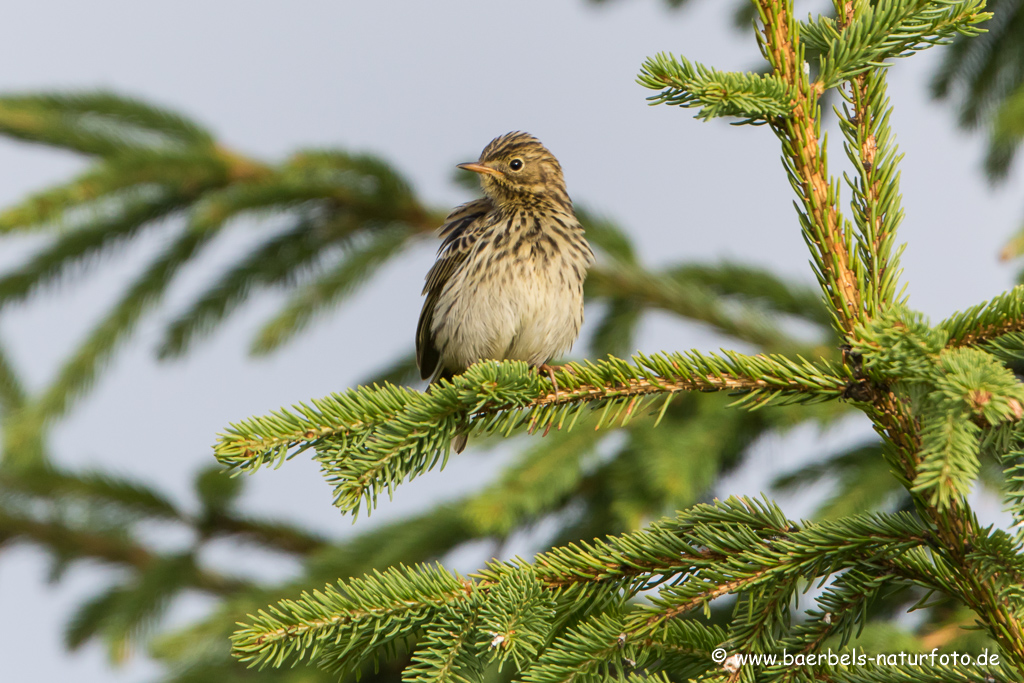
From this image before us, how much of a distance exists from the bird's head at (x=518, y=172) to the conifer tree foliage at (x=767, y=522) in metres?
2.58

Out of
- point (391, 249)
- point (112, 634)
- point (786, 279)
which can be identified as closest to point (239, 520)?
point (112, 634)

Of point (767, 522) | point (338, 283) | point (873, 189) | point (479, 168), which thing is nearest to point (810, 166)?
point (873, 189)

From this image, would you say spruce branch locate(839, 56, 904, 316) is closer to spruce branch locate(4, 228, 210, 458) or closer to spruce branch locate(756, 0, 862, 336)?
spruce branch locate(756, 0, 862, 336)

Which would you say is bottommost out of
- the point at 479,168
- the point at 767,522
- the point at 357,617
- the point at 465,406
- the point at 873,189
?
the point at 357,617

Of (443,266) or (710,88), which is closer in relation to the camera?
(710,88)

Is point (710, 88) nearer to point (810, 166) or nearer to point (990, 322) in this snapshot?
point (810, 166)

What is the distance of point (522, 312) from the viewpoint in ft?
13.7

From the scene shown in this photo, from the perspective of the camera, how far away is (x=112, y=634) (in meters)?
4.62

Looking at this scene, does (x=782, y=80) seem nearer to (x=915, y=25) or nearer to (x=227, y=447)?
(x=915, y=25)

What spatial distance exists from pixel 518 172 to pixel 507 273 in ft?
2.47

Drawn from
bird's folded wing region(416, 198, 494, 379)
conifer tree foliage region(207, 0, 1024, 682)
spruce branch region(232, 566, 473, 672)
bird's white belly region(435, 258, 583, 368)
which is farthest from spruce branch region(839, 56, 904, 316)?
bird's folded wing region(416, 198, 494, 379)

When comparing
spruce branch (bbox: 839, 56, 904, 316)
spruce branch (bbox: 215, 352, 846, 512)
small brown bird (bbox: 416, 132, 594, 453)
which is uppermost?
small brown bird (bbox: 416, 132, 594, 453)

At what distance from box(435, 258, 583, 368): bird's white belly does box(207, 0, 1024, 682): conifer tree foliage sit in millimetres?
1937

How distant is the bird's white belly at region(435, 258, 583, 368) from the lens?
4.17 m
